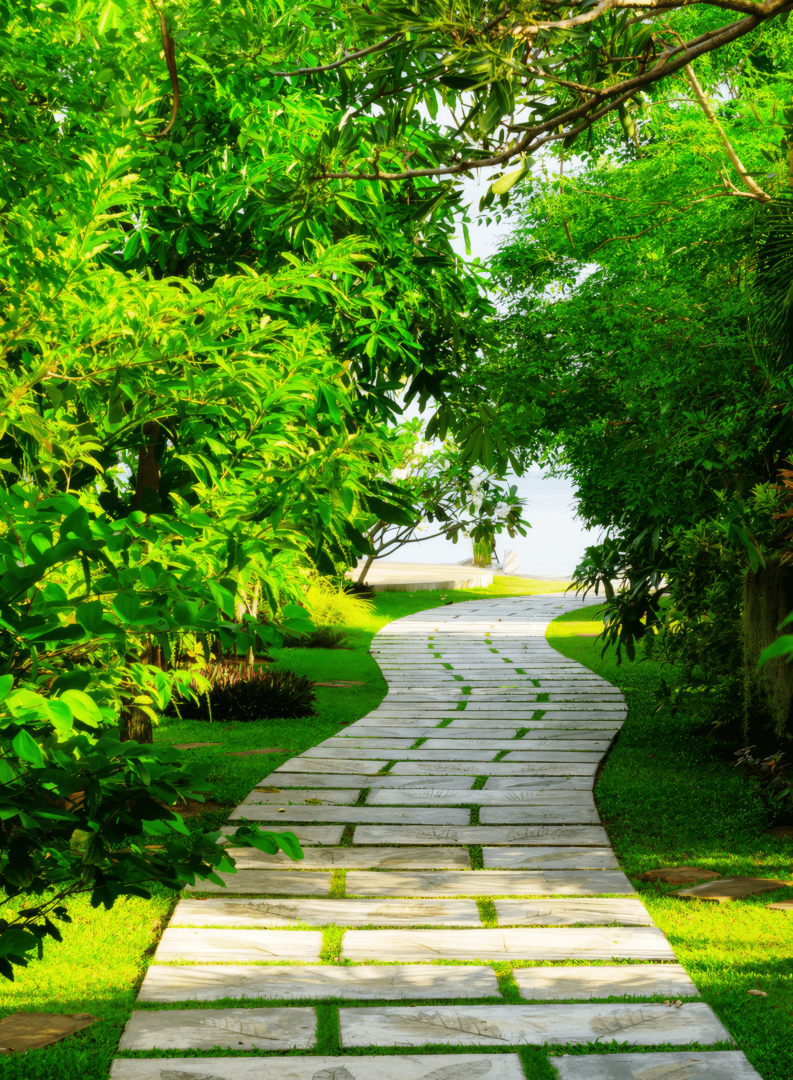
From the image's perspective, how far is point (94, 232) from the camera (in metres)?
2.82

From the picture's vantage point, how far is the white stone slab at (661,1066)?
8.69 ft

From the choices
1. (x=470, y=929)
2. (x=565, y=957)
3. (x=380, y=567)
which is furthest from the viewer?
(x=380, y=567)

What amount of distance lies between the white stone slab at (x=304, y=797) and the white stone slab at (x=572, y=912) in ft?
5.61

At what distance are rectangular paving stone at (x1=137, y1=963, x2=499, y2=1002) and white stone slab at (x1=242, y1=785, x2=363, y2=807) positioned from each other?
2080 mm

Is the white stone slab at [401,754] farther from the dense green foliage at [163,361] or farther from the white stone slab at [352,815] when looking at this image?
the dense green foliage at [163,361]

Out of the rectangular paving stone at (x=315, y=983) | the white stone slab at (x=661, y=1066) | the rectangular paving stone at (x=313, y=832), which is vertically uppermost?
the white stone slab at (x=661, y=1066)

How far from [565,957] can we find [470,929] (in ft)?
1.45

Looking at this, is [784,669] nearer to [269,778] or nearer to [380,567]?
[269,778]

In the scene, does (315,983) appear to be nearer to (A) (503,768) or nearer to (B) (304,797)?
(B) (304,797)

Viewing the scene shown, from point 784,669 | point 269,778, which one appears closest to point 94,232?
point 269,778

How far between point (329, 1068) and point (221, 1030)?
0.43 meters

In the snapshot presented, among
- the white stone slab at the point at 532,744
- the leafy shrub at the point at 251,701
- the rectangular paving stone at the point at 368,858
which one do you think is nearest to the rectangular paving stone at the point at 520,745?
the white stone slab at the point at 532,744

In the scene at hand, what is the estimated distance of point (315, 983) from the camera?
128 inches

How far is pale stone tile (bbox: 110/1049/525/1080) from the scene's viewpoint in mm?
2662
